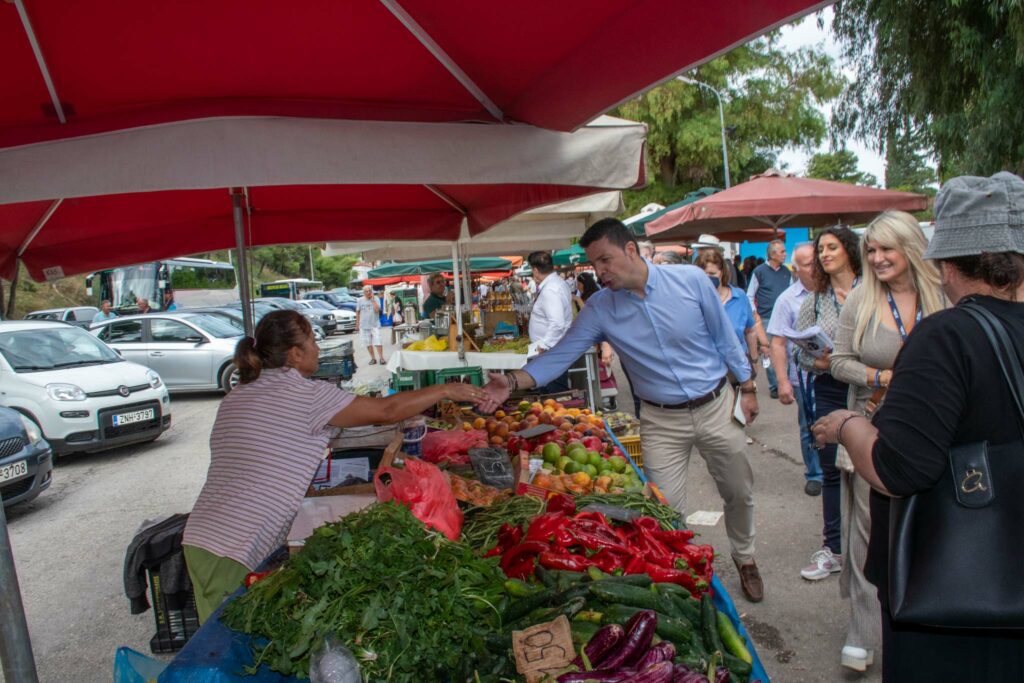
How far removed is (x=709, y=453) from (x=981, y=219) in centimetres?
255

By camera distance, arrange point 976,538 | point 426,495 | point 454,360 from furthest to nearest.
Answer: point 454,360 < point 426,495 < point 976,538

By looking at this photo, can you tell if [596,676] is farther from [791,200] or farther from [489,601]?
[791,200]

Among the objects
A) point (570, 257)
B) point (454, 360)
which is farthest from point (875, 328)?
point (570, 257)

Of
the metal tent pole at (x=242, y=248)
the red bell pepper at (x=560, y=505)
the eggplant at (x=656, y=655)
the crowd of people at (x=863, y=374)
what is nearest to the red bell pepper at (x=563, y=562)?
the red bell pepper at (x=560, y=505)

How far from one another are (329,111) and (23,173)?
3.81 ft

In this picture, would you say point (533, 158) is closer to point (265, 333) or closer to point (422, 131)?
point (422, 131)

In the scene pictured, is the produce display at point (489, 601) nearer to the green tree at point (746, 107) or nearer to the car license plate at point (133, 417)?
the car license plate at point (133, 417)

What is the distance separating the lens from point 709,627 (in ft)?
7.64

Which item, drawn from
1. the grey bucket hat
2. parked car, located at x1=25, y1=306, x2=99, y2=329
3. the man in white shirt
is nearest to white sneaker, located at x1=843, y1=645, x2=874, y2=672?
the grey bucket hat

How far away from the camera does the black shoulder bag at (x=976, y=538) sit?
176cm

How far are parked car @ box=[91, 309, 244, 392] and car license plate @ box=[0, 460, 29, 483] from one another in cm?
753

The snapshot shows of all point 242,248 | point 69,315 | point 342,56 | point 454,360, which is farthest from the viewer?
point 69,315

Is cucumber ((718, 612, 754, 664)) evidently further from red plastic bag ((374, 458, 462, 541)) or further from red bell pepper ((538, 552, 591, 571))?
red plastic bag ((374, 458, 462, 541))

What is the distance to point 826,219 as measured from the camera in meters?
10.9
